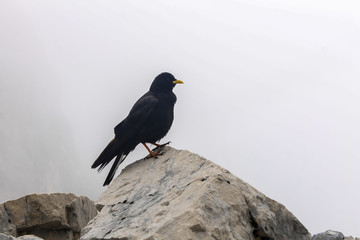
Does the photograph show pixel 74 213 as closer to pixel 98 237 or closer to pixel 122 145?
pixel 122 145

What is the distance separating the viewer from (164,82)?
1018 cm

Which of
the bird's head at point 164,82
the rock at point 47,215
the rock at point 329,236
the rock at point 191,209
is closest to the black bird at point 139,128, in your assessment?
the bird's head at point 164,82

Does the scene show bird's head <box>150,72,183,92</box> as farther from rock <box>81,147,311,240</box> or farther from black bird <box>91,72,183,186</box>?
rock <box>81,147,311,240</box>

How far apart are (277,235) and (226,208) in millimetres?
1103

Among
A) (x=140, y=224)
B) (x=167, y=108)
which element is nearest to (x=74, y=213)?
(x=167, y=108)

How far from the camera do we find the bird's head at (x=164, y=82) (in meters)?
10.2

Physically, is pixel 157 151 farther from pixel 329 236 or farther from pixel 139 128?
pixel 329 236

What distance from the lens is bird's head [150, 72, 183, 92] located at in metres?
10.2

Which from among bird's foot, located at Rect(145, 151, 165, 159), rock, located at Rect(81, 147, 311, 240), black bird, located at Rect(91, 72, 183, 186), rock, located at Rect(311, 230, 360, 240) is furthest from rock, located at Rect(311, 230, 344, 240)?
black bird, located at Rect(91, 72, 183, 186)

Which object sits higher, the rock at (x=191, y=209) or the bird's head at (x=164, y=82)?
the bird's head at (x=164, y=82)

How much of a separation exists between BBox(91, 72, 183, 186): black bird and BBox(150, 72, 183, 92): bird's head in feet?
0.74

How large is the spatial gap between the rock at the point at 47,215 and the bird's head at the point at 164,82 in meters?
2.61

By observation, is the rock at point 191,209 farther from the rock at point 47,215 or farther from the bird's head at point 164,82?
the bird's head at point 164,82

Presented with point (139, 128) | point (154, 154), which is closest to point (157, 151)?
point (154, 154)
